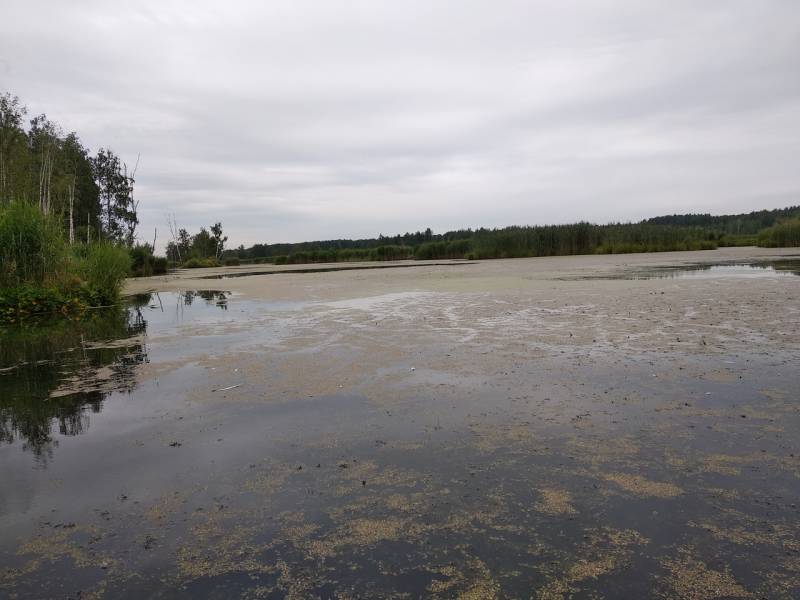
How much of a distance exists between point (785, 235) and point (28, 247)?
1796 inches

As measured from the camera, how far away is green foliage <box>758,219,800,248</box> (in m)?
37.3

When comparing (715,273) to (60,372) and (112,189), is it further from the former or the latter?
(112,189)

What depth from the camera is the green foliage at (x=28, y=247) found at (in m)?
12.4

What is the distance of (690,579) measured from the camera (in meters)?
2.14

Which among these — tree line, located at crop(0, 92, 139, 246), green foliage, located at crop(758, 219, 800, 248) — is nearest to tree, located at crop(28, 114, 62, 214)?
tree line, located at crop(0, 92, 139, 246)

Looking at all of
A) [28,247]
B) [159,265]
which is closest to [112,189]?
[159,265]

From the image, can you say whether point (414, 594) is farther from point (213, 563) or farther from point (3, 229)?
point (3, 229)

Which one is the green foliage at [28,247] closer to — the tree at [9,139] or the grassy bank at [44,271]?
the grassy bank at [44,271]

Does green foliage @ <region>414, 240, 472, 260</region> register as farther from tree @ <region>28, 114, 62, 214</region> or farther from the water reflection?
the water reflection

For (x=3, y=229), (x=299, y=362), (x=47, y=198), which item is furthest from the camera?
(x=47, y=198)

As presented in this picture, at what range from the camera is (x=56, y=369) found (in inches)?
260

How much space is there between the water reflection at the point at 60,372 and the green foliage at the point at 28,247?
2593 millimetres

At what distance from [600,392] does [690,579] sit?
108 inches

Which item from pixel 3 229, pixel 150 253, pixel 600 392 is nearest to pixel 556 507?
pixel 600 392
